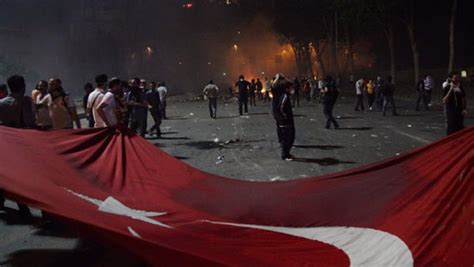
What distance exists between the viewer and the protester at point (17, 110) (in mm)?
7016

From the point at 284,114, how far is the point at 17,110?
5.89 metres

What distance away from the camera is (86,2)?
74.9 meters

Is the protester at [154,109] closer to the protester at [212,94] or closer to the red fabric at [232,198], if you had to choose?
the protester at [212,94]

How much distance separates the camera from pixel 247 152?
12.5 m

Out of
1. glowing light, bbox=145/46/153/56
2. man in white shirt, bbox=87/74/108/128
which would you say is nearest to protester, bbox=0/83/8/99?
man in white shirt, bbox=87/74/108/128

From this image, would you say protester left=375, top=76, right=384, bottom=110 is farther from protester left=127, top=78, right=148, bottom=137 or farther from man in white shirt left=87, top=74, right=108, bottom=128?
man in white shirt left=87, top=74, right=108, bottom=128

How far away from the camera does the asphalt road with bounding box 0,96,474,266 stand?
18.1 ft

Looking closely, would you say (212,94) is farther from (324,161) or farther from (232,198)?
(232,198)

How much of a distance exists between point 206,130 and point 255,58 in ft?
246

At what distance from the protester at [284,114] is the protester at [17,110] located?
563cm

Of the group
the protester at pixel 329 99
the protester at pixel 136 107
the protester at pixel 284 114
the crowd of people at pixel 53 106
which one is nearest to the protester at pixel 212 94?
the protester at pixel 329 99

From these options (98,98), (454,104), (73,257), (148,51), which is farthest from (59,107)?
(148,51)

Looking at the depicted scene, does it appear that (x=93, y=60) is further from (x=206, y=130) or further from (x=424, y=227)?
(x=424, y=227)

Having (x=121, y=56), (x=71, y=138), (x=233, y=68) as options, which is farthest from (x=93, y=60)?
(x=71, y=138)
